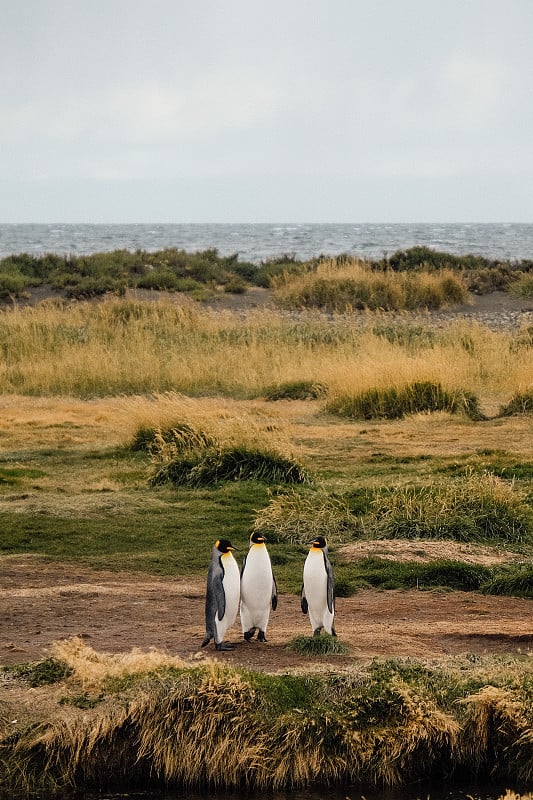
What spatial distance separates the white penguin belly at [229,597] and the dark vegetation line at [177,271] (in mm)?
28847

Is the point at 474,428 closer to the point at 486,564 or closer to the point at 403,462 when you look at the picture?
the point at 403,462

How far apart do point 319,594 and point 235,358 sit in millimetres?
14717

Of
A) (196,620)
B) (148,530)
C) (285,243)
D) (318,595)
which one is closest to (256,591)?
(318,595)

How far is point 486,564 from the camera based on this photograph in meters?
10.2

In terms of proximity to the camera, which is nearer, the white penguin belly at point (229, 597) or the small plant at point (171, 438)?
the white penguin belly at point (229, 597)

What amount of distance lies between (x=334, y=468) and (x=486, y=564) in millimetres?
4246

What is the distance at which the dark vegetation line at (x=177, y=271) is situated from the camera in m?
37.8

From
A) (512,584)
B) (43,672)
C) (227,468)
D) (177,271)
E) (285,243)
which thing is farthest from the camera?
(285,243)

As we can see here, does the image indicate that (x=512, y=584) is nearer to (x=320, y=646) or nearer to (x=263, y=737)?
(x=320, y=646)

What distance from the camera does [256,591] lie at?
7.76m

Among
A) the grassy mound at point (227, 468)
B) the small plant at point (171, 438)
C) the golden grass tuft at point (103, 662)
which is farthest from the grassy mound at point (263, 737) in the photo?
the small plant at point (171, 438)

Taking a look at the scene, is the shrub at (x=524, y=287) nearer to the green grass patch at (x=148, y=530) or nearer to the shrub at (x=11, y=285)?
the shrub at (x=11, y=285)

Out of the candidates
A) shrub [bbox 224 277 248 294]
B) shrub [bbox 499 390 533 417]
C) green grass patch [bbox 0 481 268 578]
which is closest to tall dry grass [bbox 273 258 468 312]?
shrub [bbox 224 277 248 294]

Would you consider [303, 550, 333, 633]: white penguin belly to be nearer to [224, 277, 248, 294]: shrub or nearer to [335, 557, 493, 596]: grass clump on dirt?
[335, 557, 493, 596]: grass clump on dirt
